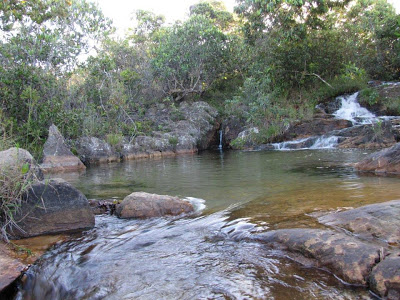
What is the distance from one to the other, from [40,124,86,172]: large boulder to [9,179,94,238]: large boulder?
8.89 meters

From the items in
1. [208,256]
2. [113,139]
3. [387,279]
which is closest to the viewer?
[387,279]

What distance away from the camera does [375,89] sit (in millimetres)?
18078

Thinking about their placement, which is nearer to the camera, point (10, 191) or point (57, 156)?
point (10, 191)

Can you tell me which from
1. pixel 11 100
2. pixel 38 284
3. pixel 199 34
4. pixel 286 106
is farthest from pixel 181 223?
pixel 199 34

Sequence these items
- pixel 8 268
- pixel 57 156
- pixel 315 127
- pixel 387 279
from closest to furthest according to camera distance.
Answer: pixel 387 279 < pixel 8 268 < pixel 57 156 < pixel 315 127

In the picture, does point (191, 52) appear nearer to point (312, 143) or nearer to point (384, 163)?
point (312, 143)

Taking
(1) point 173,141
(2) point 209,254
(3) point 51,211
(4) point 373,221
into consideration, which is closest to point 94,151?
(1) point 173,141

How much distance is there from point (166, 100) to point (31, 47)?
9528 millimetres

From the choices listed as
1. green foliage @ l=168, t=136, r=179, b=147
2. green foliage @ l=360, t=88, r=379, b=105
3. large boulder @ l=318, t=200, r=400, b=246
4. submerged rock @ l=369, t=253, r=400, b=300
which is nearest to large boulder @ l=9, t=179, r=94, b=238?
large boulder @ l=318, t=200, r=400, b=246

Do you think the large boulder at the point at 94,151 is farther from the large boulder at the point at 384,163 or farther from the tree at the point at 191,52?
the large boulder at the point at 384,163

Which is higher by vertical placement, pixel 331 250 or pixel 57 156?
pixel 57 156

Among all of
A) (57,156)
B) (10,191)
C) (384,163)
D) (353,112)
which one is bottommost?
(384,163)

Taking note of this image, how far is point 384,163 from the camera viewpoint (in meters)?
7.54

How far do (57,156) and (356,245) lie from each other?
12519 mm
